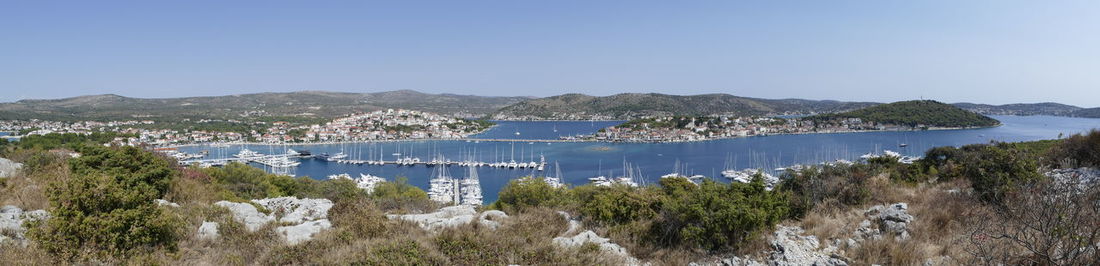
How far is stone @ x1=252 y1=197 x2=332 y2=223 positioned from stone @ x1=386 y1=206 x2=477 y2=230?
4.98 feet

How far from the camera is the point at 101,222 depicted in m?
4.30

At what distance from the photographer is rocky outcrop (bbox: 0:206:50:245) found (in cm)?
489

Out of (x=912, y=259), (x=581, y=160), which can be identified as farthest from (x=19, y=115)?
(x=912, y=259)

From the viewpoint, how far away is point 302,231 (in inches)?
236

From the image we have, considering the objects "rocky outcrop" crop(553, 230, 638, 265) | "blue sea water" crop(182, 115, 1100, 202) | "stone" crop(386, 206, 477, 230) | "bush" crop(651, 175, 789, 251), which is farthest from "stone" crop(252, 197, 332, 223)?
"blue sea water" crop(182, 115, 1100, 202)

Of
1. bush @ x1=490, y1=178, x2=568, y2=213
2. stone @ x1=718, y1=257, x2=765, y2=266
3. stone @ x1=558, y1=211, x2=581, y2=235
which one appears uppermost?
stone @ x1=718, y1=257, x2=765, y2=266

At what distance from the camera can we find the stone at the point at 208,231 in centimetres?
537

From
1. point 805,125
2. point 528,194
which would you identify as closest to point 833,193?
point 528,194

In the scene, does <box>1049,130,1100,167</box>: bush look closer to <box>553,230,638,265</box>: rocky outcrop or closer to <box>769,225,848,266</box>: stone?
<box>769,225,848,266</box>: stone

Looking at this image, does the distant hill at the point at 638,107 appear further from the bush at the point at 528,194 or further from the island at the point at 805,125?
the bush at the point at 528,194

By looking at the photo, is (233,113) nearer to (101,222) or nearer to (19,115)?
(19,115)

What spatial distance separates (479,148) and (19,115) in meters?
86.1

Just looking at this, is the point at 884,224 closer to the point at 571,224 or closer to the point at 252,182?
the point at 571,224

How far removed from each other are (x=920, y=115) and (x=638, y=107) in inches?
2590
